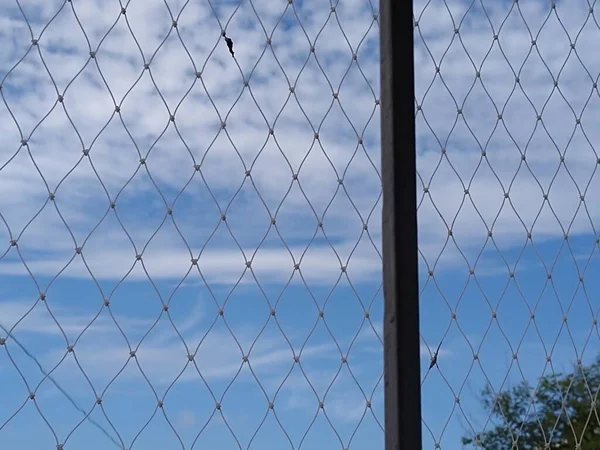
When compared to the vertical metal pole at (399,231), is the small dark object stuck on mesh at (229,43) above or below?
above

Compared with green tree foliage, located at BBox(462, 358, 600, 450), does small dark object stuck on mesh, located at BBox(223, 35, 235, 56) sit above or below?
above

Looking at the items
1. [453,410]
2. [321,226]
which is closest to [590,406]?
[453,410]

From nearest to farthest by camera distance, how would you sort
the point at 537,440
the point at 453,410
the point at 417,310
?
the point at 417,310, the point at 453,410, the point at 537,440

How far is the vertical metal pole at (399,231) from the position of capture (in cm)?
163

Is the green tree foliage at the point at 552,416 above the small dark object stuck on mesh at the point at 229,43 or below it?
below

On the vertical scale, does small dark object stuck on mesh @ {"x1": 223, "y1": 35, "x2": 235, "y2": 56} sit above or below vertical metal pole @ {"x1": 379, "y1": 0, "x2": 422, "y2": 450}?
above

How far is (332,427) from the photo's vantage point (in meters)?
1.64

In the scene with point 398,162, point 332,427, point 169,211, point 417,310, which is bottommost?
point 332,427

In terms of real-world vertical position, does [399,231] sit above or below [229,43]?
below

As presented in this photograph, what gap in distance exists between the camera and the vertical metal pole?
5.34ft

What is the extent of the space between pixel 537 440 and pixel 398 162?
2.34 ft

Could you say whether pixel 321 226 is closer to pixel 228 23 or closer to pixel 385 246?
pixel 385 246

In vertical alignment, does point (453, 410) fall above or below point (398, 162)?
below

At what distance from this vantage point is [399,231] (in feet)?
5.48
